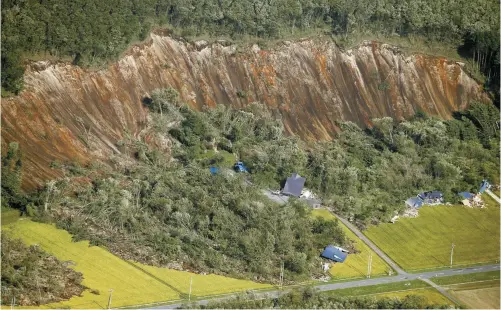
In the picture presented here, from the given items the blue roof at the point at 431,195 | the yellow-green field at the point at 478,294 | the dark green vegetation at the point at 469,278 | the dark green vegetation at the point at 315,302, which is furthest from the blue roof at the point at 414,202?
the dark green vegetation at the point at 315,302

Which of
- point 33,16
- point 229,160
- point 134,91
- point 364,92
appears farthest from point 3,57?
point 364,92

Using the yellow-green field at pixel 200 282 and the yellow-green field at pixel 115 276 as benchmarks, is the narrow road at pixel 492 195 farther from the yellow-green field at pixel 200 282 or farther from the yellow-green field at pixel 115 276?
the yellow-green field at pixel 115 276

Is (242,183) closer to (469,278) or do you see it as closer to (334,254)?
(334,254)

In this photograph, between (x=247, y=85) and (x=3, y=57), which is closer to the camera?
(x=3, y=57)

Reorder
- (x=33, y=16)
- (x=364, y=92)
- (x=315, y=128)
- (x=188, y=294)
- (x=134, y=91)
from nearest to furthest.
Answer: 1. (x=188, y=294)
2. (x=33, y=16)
3. (x=134, y=91)
4. (x=315, y=128)
5. (x=364, y=92)

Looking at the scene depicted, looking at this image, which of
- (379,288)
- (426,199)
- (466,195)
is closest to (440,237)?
(426,199)

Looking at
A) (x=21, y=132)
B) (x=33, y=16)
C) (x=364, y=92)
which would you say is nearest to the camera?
(x=21, y=132)

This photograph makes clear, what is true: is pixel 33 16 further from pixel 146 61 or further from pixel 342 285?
pixel 342 285
